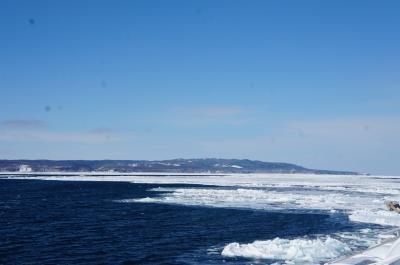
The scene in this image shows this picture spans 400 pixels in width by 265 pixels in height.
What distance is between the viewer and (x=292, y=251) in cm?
1934

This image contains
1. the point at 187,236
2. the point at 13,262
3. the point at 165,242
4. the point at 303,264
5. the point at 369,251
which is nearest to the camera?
the point at 369,251

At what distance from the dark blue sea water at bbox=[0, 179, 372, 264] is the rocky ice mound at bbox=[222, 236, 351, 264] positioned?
31.8 inches

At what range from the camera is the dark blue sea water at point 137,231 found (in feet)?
66.9

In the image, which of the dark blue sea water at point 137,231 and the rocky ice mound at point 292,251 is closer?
the rocky ice mound at point 292,251

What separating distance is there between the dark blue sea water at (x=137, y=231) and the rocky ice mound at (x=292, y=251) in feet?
2.65

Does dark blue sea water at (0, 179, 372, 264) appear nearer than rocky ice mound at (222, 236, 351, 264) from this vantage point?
No

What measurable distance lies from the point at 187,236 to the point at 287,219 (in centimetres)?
895

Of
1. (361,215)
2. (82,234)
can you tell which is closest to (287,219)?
(361,215)

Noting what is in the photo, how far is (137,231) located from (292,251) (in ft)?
35.7

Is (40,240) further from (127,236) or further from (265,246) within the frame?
(265,246)

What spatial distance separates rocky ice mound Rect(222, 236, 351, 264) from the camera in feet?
62.2

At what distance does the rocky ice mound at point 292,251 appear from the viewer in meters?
19.0

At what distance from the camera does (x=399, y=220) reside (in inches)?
1222

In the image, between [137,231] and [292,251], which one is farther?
[137,231]
